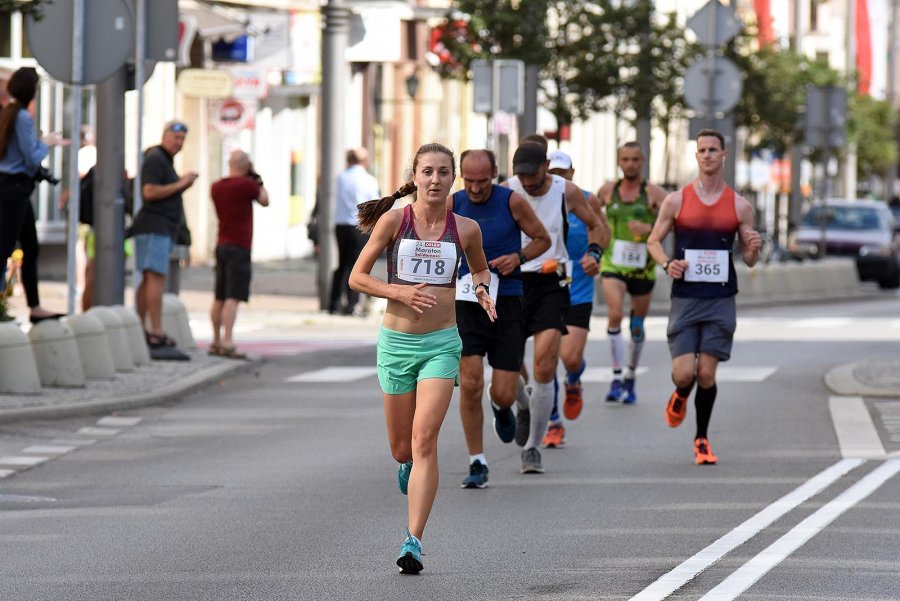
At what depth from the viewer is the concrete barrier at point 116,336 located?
16516mm

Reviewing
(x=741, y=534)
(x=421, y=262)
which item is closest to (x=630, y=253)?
(x=741, y=534)

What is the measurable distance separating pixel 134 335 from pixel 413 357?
848 cm

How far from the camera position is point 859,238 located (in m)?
40.9

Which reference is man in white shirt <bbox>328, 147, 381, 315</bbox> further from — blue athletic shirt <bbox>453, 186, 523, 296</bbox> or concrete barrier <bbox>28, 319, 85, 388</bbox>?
blue athletic shirt <bbox>453, 186, 523, 296</bbox>

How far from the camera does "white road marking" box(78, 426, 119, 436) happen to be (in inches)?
536

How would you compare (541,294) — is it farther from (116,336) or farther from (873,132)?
(873,132)

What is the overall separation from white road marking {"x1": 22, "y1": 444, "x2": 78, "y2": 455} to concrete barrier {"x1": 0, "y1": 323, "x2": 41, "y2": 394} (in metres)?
1.79

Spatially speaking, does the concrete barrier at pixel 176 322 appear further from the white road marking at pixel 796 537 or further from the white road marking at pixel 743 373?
the white road marking at pixel 796 537

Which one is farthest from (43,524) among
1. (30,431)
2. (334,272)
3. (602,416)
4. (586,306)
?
(334,272)

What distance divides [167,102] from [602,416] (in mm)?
21574

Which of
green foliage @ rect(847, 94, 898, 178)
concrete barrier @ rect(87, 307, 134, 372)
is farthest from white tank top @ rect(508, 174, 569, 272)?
green foliage @ rect(847, 94, 898, 178)

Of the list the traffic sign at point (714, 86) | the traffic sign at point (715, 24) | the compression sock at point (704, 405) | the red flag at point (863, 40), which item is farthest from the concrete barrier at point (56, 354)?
the red flag at point (863, 40)

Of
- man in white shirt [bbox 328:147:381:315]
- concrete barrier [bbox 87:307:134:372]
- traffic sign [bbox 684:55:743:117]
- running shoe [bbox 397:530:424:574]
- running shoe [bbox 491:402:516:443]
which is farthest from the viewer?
traffic sign [bbox 684:55:743:117]

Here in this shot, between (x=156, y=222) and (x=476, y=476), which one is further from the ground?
(x=156, y=222)
